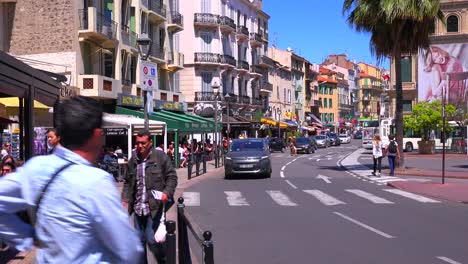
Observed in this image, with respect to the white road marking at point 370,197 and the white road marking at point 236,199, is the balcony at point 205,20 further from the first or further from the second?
the white road marking at point 370,197

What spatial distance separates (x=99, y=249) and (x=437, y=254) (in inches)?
287

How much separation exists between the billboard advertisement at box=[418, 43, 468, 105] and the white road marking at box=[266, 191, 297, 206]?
4908 centimetres

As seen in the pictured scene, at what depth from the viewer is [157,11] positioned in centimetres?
4038

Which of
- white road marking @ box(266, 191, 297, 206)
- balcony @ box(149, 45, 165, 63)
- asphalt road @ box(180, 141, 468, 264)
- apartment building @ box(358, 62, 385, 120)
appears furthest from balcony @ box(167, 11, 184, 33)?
apartment building @ box(358, 62, 385, 120)

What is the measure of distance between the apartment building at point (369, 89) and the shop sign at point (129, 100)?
11948cm

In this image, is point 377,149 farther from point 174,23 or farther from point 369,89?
point 369,89

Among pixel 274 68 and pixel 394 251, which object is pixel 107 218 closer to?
pixel 394 251

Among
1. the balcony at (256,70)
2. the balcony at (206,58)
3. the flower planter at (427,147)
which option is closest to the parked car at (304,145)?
the flower planter at (427,147)

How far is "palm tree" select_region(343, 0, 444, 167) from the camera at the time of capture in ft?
83.6

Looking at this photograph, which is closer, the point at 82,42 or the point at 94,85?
the point at 94,85

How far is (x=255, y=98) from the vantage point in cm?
7244

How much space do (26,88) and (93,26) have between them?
20.1 metres

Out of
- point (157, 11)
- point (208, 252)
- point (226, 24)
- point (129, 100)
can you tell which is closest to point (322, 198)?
point (208, 252)

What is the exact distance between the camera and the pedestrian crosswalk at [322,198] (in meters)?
16.1
